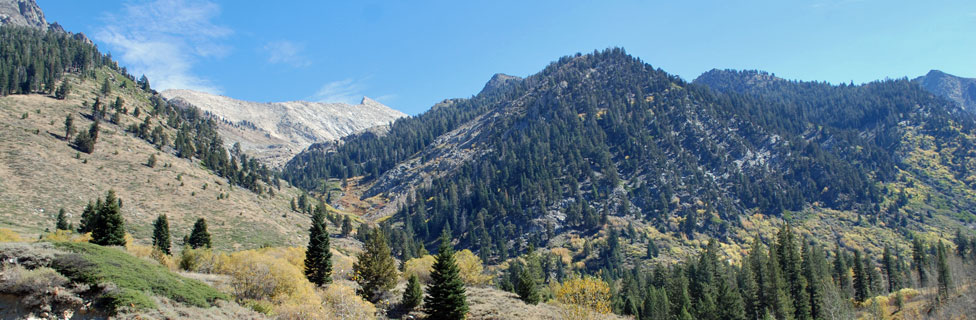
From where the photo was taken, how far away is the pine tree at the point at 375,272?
46938mm

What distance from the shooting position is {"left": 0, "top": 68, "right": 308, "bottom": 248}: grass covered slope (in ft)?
248

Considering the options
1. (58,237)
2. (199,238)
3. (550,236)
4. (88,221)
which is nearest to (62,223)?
(88,221)

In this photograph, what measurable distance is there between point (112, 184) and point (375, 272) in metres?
78.1

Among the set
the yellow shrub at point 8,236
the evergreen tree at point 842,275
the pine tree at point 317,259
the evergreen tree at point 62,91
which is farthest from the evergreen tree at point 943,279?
the evergreen tree at point 62,91

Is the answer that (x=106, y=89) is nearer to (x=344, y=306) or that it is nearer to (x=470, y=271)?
(x=470, y=271)

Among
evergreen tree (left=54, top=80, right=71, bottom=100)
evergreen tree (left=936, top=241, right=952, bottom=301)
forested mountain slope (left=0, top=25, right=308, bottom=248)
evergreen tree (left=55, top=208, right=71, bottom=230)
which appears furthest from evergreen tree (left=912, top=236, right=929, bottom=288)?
evergreen tree (left=54, top=80, right=71, bottom=100)

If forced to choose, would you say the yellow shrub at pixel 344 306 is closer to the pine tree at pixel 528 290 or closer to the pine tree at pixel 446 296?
the pine tree at pixel 446 296

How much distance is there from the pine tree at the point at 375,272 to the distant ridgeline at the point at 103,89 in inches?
4076

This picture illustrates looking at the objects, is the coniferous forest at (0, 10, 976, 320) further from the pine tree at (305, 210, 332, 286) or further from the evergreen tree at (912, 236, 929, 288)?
the evergreen tree at (912, 236, 929, 288)

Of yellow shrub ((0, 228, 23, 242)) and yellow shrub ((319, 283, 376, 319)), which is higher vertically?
yellow shrub ((0, 228, 23, 242))

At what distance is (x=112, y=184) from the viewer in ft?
300

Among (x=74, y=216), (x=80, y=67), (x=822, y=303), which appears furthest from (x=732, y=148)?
(x=80, y=67)

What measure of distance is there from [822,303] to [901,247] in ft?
341

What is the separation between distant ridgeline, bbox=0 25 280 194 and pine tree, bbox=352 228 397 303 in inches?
4076
